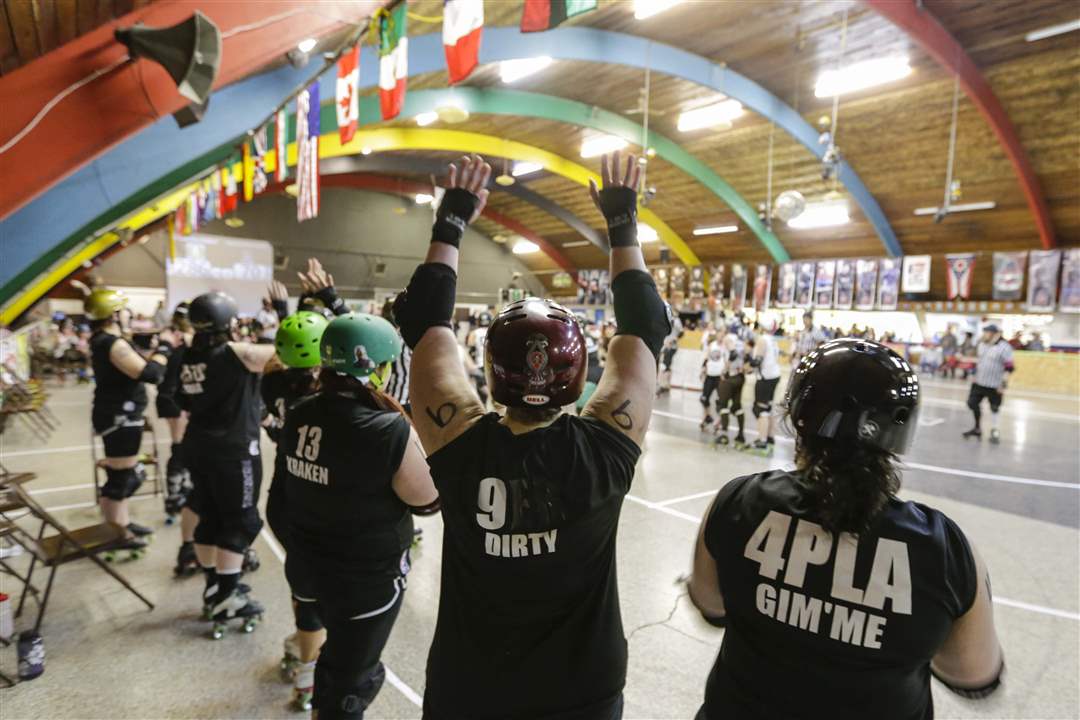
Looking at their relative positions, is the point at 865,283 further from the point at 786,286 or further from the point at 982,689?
the point at 982,689

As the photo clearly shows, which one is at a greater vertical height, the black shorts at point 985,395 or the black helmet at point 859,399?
the black helmet at point 859,399

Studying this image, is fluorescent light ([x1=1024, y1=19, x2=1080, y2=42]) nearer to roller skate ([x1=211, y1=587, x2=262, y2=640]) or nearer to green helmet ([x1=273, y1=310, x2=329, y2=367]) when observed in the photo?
green helmet ([x1=273, y1=310, x2=329, y2=367])

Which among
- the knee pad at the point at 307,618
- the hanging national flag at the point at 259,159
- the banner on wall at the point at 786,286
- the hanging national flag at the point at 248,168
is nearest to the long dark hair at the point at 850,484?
the knee pad at the point at 307,618

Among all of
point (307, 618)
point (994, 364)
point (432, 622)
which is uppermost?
point (994, 364)

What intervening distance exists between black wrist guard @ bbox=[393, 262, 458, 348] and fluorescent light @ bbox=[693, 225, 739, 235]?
72.0 ft

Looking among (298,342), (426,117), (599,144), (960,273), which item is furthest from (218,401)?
(960,273)

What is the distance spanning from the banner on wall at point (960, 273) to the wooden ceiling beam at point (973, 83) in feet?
5.90

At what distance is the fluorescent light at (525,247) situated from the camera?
29.8m

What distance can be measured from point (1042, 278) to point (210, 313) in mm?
21706

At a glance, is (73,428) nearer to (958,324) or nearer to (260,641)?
(260,641)

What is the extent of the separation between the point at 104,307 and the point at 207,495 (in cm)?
182

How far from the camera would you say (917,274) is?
1870 centimetres

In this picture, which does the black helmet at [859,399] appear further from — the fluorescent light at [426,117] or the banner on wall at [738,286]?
the banner on wall at [738,286]

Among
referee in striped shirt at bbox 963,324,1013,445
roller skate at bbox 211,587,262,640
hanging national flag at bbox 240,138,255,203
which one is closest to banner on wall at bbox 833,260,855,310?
referee in striped shirt at bbox 963,324,1013,445
